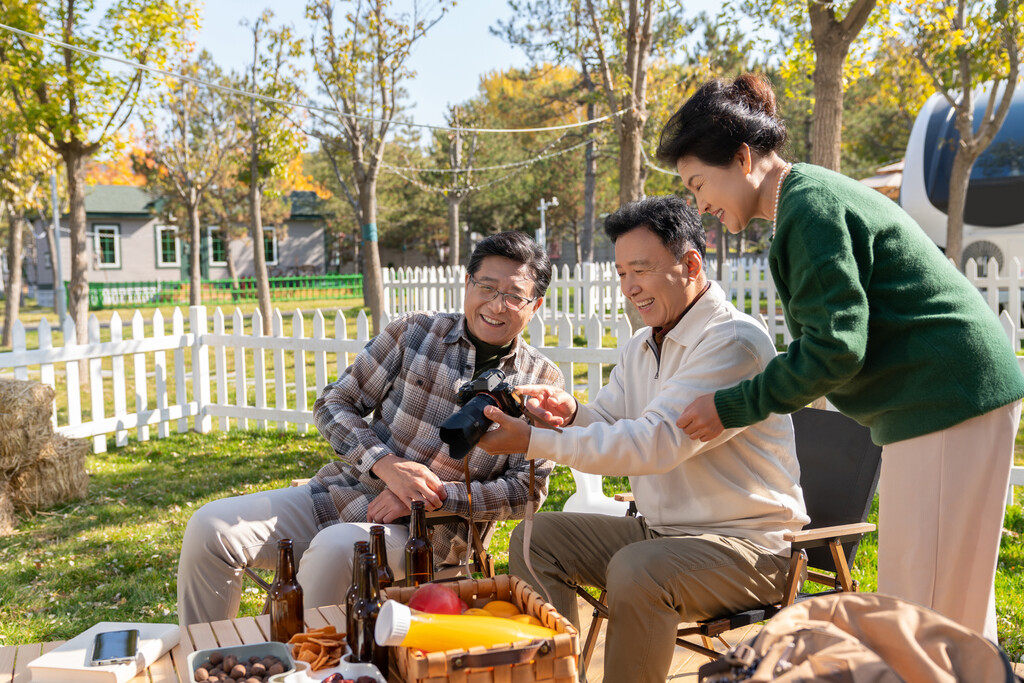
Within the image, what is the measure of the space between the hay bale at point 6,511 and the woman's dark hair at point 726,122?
15.2 feet

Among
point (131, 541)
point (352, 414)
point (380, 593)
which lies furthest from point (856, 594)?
point (131, 541)

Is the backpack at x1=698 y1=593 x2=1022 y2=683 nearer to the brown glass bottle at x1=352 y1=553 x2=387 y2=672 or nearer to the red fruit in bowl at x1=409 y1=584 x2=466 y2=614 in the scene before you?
the red fruit in bowl at x1=409 y1=584 x2=466 y2=614

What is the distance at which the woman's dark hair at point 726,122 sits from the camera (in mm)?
2141

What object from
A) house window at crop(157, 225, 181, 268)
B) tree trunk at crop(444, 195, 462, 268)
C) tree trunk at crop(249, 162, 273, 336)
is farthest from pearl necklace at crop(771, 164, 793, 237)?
house window at crop(157, 225, 181, 268)

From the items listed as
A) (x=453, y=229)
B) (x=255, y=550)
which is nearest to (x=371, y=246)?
(x=255, y=550)

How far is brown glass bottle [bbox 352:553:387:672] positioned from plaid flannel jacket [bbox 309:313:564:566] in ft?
2.56

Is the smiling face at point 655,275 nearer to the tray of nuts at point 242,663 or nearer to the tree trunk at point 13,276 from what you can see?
the tray of nuts at point 242,663

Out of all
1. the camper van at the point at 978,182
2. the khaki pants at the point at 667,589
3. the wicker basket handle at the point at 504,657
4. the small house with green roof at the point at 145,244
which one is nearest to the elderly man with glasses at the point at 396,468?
the khaki pants at the point at 667,589

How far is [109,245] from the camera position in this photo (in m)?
31.1

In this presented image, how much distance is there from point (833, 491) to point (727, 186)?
1.19 metres

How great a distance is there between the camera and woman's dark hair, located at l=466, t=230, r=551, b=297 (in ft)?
9.58

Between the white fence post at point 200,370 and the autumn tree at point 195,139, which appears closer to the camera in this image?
the white fence post at point 200,370

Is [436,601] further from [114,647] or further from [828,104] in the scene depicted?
[828,104]

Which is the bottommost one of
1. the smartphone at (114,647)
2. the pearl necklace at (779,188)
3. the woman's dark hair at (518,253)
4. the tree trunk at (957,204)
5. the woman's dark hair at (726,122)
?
the smartphone at (114,647)
